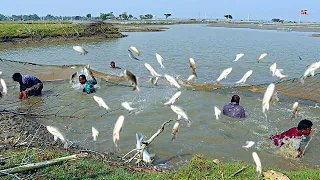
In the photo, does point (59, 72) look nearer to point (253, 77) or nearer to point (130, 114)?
point (130, 114)

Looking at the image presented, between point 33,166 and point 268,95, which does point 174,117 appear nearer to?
point 268,95

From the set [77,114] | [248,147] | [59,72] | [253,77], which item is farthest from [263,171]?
[59,72]

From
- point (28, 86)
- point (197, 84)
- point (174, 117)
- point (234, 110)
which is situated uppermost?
point (28, 86)

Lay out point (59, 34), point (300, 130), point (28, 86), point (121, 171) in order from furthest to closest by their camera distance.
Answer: point (59, 34)
point (28, 86)
point (300, 130)
point (121, 171)

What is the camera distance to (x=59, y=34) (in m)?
38.7

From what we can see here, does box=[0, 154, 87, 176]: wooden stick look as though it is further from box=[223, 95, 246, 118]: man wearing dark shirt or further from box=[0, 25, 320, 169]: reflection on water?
box=[223, 95, 246, 118]: man wearing dark shirt

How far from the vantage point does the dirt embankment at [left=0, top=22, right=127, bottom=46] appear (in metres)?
34.0

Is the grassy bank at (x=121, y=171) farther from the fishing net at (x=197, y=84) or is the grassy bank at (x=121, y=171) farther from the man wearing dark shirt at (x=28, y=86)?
the fishing net at (x=197, y=84)

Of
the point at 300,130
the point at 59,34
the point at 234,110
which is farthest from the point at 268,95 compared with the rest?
the point at 59,34

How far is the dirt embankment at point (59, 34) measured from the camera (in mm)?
33969

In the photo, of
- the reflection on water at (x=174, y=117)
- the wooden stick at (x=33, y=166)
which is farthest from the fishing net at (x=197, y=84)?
the wooden stick at (x=33, y=166)

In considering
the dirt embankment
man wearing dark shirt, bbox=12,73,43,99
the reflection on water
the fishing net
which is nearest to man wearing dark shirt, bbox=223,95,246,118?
the reflection on water

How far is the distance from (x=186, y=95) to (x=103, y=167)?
6755 mm

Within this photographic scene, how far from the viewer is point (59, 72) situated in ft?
50.8
